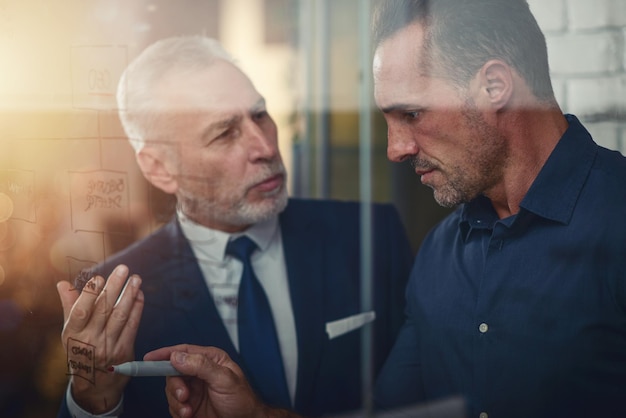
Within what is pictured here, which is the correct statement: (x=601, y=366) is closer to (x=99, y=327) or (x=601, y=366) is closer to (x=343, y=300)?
(x=343, y=300)

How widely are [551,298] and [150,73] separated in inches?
37.1

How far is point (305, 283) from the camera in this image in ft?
5.10

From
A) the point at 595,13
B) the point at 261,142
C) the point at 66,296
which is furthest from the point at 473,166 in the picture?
the point at 66,296

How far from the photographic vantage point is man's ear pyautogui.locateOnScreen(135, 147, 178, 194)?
145cm

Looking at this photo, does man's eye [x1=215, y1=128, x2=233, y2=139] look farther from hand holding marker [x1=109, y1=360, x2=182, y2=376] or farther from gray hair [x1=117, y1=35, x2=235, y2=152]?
hand holding marker [x1=109, y1=360, x2=182, y2=376]

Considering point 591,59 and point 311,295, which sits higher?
point 591,59

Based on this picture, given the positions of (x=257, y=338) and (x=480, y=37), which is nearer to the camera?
(x=480, y=37)

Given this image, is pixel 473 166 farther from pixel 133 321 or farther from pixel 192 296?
pixel 133 321

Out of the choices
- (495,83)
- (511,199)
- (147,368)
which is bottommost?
(147,368)

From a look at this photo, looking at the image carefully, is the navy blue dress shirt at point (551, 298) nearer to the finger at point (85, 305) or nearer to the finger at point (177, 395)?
the finger at point (177, 395)

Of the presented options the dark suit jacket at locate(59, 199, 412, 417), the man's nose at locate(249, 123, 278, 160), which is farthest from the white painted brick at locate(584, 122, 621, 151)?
the man's nose at locate(249, 123, 278, 160)

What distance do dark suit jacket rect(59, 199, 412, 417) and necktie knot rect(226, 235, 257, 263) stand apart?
9 centimetres

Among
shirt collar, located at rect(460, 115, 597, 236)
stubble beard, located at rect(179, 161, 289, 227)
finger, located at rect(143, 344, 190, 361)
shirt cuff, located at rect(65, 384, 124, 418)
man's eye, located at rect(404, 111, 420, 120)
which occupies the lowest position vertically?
shirt cuff, located at rect(65, 384, 124, 418)

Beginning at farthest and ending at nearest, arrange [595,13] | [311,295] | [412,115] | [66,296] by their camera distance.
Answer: [311,295] < [66,296] < [412,115] < [595,13]
